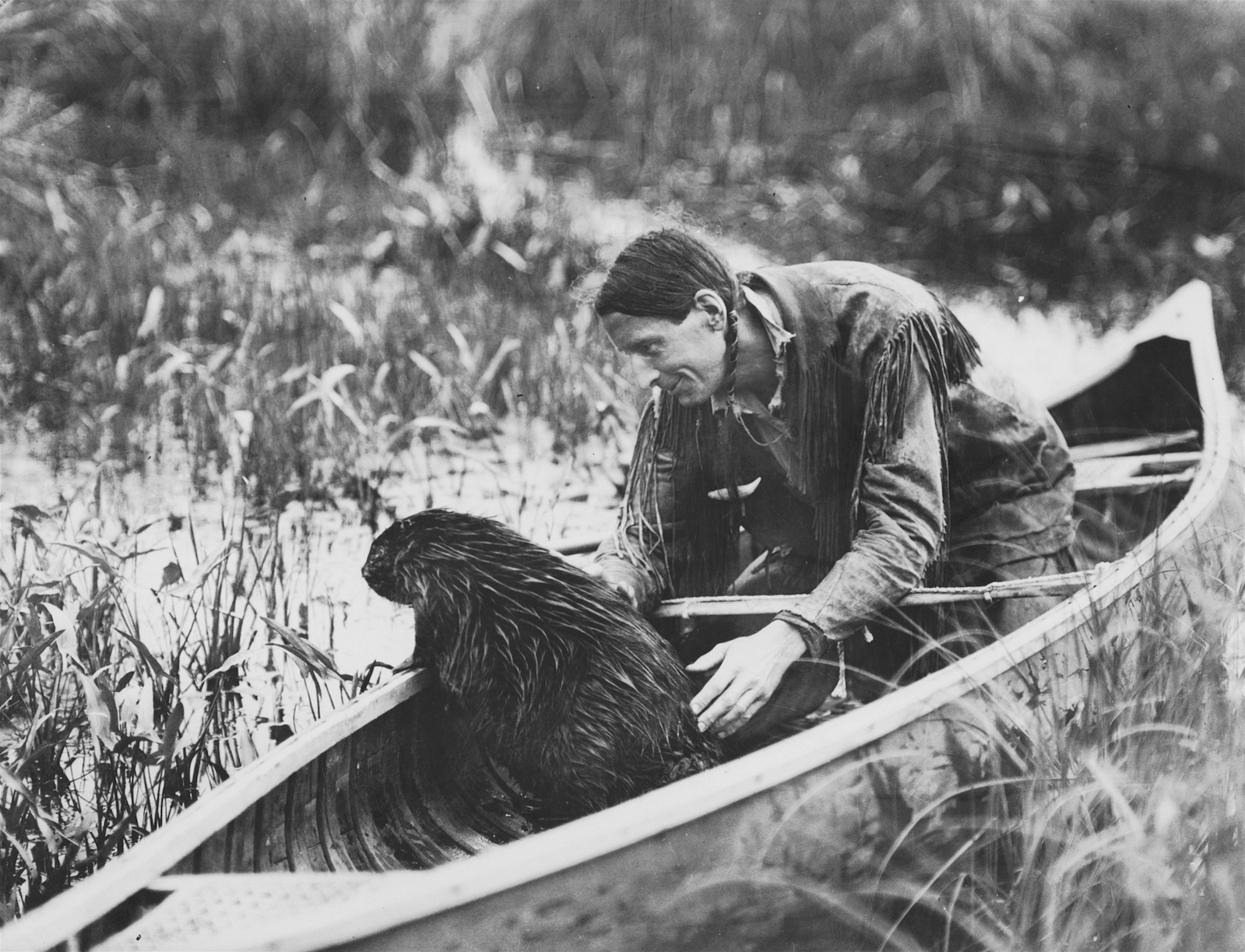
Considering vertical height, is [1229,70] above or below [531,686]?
above

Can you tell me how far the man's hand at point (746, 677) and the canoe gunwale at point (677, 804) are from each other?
355mm

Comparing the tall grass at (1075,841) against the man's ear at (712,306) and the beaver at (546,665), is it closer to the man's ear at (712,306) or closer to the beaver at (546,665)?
the beaver at (546,665)

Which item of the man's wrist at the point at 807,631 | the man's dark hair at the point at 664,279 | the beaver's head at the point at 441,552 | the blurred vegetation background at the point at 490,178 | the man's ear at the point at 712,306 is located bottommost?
the man's wrist at the point at 807,631

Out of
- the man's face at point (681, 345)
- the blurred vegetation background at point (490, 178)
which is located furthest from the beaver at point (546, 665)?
the blurred vegetation background at point (490, 178)

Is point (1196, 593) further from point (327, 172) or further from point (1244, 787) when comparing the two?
point (327, 172)

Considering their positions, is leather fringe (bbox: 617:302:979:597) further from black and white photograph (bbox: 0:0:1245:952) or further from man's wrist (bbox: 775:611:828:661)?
man's wrist (bbox: 775:611:828:661)

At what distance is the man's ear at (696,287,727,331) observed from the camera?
2.72 meters

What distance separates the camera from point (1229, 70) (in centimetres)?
450

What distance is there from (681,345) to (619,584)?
602mm

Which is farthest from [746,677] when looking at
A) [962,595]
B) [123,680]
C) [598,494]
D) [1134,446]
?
[1134,446]

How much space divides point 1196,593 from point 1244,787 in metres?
0.46

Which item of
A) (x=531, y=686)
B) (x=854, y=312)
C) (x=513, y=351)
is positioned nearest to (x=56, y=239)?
(x=513, y=351)

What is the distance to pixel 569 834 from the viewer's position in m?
2.11

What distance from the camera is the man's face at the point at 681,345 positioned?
2715mm
